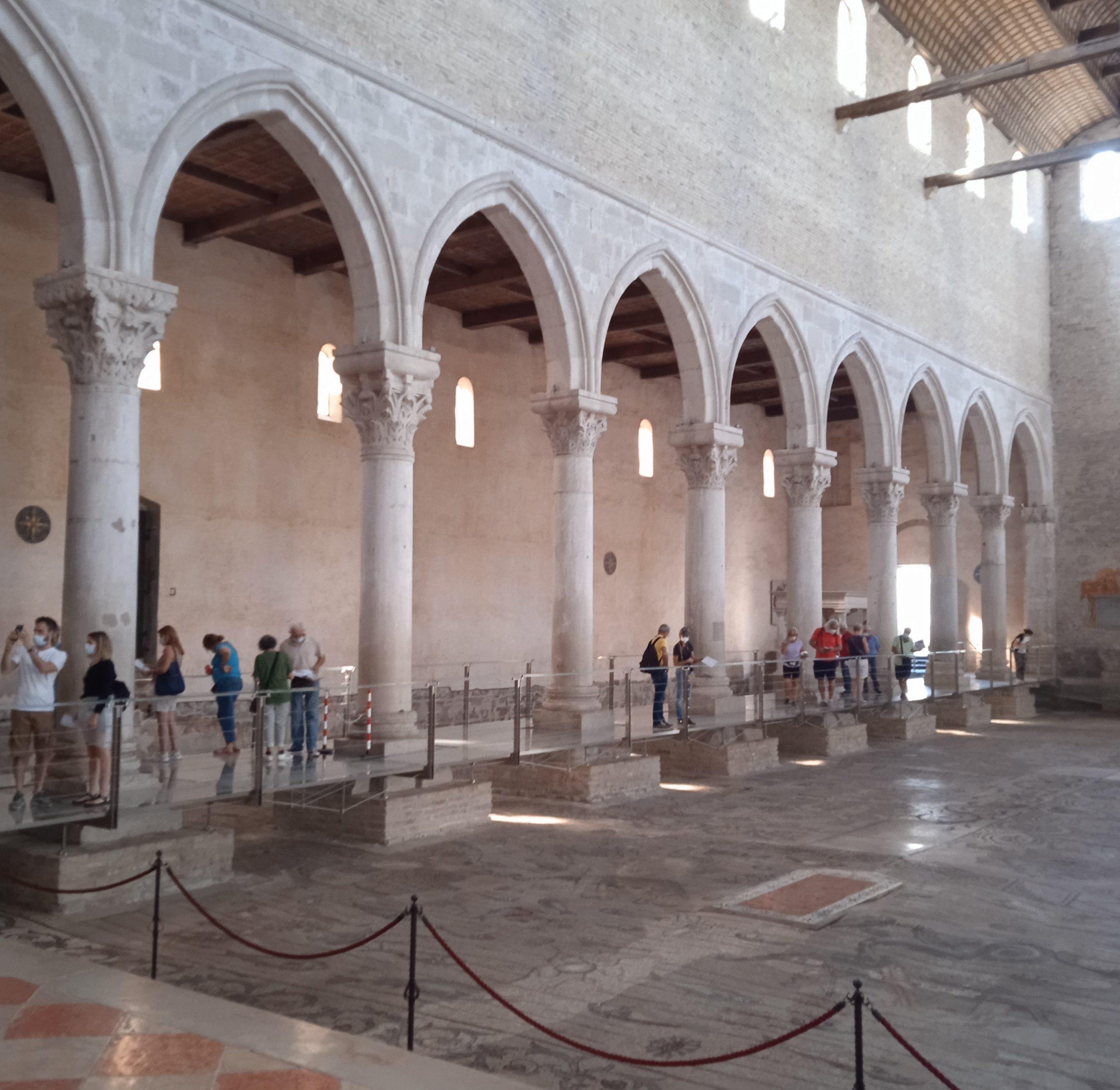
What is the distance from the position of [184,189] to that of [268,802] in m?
7.59

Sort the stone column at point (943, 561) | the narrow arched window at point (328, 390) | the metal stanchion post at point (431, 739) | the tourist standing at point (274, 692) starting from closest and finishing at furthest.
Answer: the tourist standing at point (274, 692), the metal stanchion post at point (431, 739), the narrow arched window at point (328, 390), the stone column at point (943, 561)

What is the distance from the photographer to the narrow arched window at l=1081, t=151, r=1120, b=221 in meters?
27.3

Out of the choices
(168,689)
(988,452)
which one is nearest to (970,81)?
(988,452)

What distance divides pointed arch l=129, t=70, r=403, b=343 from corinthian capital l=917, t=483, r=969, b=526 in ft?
47.3

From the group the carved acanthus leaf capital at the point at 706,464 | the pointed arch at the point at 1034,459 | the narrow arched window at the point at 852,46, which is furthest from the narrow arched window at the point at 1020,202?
the carved acanthus leaf capital at the point at 706,464

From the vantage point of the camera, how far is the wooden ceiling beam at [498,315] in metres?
18.3

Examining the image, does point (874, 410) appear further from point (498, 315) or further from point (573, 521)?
point (573, 521)

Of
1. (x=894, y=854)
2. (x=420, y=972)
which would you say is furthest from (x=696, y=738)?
(x=420, y=972)

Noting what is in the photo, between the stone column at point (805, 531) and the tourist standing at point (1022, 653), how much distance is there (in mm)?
9146

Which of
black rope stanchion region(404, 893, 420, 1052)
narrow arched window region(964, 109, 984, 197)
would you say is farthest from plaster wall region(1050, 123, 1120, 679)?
black rope stanchion region(404, 893, 420, 1052)

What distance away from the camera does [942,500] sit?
22.8 meters

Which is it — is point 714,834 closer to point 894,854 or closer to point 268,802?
point 894,854

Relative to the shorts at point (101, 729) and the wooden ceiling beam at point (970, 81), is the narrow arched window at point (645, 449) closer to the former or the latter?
the wooden ceiling beam at point (970, 81)

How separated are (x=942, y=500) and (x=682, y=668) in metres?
11.5
